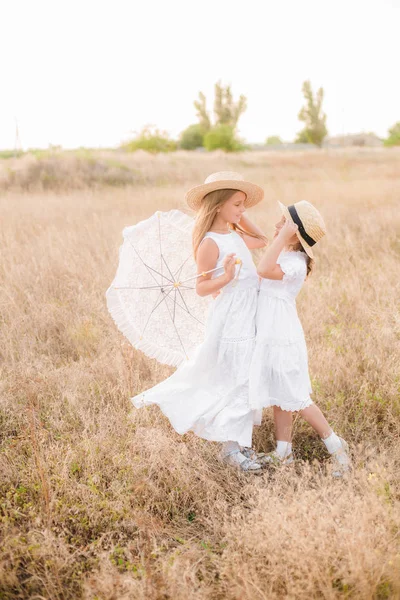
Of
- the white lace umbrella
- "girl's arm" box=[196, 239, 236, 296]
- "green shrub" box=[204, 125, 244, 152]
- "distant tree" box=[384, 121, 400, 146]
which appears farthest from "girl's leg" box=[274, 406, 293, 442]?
"distant tree" box=[384, 121, 400, 146]

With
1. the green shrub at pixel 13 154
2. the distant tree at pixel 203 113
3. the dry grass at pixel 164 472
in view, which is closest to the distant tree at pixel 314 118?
the distant tree at pixel 203 113

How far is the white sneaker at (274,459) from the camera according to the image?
272 cm

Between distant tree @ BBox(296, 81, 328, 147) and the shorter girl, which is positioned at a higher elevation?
distant tree @ BBox(296, 81, 328, 147)

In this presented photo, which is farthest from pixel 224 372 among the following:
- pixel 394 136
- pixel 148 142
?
pixel 394 136

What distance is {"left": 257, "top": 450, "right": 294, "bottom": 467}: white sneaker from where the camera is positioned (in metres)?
2.72

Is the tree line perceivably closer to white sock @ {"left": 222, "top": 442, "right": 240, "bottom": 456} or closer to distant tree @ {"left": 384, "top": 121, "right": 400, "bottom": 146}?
distant tree @ {"left": 384, "top": 121, "right": 400, "bottom": 146}

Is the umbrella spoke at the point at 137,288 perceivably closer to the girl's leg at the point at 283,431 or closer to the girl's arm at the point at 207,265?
the girl's arm at the point at 207,265

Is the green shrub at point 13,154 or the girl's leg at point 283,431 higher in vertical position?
the green shrub at point 13,154

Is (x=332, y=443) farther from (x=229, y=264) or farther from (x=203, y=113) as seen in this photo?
(x=203, y=113)

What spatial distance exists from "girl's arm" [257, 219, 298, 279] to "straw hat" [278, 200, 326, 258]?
39 millimetres

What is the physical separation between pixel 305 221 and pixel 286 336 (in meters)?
0.60

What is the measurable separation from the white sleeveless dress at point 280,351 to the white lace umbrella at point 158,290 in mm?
540

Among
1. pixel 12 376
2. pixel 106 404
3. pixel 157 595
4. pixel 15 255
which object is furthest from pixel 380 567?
pixel 15 255

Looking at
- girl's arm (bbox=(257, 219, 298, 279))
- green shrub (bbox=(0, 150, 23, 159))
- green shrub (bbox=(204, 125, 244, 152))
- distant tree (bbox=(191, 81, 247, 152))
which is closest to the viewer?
girl's arm (bbox=(257, 219, 298, 279))
